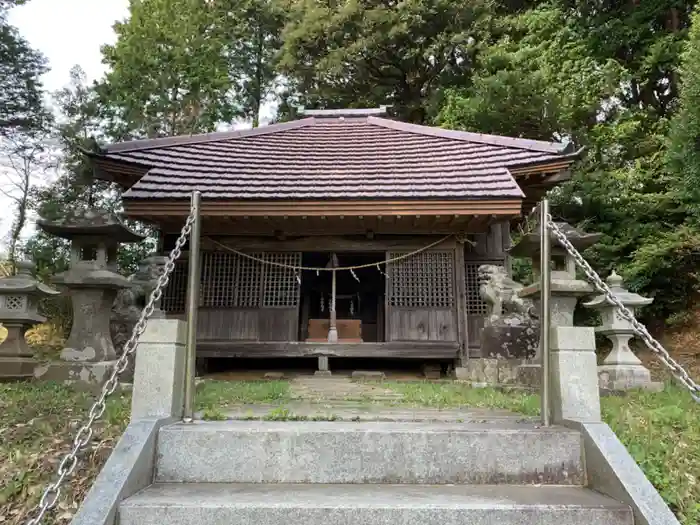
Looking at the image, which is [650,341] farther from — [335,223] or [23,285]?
[23,285]

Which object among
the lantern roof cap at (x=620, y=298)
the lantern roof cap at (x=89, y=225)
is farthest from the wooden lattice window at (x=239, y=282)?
the lantern roof cap at (x=620, y=298)

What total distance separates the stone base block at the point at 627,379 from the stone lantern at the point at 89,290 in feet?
20.2

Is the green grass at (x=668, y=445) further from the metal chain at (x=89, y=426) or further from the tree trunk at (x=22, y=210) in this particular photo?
the tree trunk at (x=22, y=210)

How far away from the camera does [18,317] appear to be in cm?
649

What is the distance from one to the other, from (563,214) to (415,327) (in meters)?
7.49

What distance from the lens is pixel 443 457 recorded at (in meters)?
3.01

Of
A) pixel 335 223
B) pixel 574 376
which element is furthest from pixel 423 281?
pixel 574 376

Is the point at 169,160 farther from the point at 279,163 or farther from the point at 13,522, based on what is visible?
the point at 13,522

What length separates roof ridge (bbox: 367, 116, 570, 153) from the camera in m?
9.63

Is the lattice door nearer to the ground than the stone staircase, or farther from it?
farther from it

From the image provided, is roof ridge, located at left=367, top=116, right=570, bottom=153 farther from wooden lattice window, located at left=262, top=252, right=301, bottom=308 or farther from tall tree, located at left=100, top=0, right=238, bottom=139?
tall tree, located at left=100, top=0, right=238, bottom=139

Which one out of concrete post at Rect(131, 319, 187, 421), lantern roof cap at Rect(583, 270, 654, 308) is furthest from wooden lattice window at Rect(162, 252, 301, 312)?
concrete post at Rect(131, 319, 187, 421)

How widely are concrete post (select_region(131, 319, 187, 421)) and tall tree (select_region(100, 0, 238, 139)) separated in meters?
18.1

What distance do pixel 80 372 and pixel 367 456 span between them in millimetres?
4515
